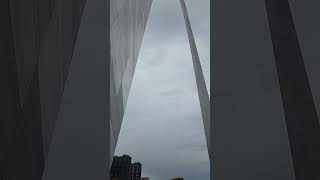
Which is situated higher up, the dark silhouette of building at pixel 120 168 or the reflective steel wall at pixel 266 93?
the dark silhouette of building at pixel 120 168

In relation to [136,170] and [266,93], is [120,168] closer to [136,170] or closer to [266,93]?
[136,170]

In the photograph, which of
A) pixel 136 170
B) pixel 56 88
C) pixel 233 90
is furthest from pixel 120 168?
pixel 56 88

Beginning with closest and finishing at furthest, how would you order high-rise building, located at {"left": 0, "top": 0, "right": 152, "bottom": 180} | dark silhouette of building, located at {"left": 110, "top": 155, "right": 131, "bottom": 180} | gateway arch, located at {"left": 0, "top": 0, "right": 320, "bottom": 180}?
high-rise building, located at {"left": 0, "top": 0, "right": 152, "bottom": 180}
gateway arch, located at {"left": 0, "top": 0, "right": 320, "bottom": 180}
dark silhouette of building, located at {"left": 110, "top": 155, "right": 131, "bottom": 180}

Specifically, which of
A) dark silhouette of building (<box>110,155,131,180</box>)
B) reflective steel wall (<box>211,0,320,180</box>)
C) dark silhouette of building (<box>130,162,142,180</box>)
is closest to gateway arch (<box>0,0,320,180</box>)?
reflective steel wall (<box>211,0,320,180</box>)

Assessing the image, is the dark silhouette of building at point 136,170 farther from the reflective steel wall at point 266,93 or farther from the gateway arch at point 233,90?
the reflective steel wall at point 266,93

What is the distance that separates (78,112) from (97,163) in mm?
1282

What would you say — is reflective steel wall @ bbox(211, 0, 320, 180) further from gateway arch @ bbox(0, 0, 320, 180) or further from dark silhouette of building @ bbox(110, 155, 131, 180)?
dark silhouette of building @ bbox(110, 155, 131, 180)

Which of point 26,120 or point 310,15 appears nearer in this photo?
point 26,120

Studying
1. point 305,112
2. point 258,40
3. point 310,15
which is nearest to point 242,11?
point 258,40

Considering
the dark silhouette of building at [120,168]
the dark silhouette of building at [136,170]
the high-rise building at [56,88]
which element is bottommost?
the high-rise building at [56,88]

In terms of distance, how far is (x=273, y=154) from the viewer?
9.39m

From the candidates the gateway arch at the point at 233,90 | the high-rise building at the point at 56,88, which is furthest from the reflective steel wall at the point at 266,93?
the high-rise building at the point at 56,88

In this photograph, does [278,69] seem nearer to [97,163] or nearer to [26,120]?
[97,163]

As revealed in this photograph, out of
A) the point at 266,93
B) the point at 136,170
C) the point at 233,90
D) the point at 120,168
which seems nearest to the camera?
the point at 266,93
